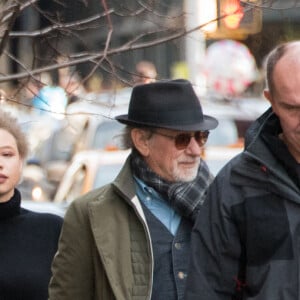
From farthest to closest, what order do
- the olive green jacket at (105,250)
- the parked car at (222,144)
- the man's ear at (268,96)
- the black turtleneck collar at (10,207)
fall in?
1. the parked car at (222,144)
2. the black turtleneck collar at (10,207)
3. the olive green jacket at (105,250)
4. the man's ear at (268,96)

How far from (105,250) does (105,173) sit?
543 centimetres

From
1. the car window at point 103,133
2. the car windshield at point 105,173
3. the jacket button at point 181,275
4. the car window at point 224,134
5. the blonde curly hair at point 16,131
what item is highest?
the blonde curly hair at point 16,131

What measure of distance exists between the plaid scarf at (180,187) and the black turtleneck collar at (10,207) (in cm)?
62

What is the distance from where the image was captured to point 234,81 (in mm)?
22891

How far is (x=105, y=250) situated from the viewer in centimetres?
497

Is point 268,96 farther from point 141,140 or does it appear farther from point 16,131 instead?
point 16,131

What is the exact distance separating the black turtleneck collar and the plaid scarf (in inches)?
24.5

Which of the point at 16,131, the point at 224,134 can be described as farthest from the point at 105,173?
the point at 16,131

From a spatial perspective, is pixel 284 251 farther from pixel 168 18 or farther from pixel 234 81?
pixel 234 81

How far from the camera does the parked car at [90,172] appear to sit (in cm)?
1038

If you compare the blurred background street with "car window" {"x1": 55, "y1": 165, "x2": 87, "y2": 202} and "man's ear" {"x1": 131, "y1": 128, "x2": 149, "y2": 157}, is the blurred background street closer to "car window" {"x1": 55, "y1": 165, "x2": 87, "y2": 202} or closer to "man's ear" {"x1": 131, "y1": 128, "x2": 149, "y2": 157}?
"car window" {"x1": 55, "y1": 165, "x2": 87, "y2": 202}

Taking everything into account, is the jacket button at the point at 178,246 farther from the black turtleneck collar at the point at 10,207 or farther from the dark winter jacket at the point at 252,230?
the black turtleneck collar at the point at 10,207

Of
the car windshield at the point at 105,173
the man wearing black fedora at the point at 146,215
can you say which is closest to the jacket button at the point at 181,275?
the man wearing black fedora at the point at 146,215

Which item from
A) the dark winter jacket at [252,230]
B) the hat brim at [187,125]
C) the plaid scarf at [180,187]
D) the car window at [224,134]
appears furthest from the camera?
the car window at [224,134]
